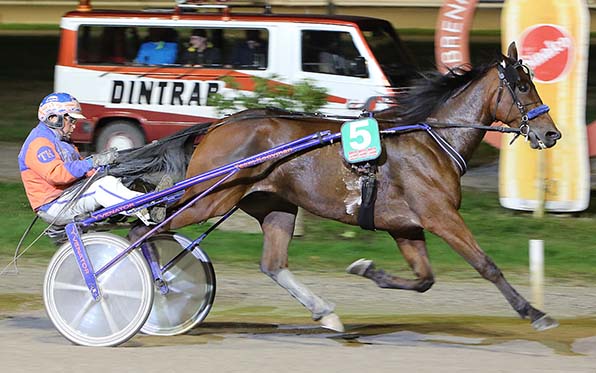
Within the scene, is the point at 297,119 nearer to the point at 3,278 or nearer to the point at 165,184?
the point at 165,184

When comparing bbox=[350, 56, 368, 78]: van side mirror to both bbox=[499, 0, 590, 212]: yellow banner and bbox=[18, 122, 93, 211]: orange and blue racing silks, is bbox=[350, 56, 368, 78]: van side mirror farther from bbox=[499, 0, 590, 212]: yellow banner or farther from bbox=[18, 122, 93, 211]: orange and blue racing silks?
bbox=[18, 122, 93, 211]: orange and blue racing silks

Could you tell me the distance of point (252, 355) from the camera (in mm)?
6574

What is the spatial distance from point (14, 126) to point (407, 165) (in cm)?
1252


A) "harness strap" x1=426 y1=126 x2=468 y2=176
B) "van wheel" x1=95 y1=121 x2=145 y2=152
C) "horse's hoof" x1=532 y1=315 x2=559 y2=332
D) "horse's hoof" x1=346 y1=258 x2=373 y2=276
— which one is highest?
"harness strap" x1=426 y1=126 x2=468 y2=176

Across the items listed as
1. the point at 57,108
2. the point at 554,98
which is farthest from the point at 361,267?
the point at 554,98

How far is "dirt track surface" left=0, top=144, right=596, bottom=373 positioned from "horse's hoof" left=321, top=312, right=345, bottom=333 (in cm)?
7

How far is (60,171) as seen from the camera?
708cm

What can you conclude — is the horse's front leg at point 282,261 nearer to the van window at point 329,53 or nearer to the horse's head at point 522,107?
the horse's head at point 522,107

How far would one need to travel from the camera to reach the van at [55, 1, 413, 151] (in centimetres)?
1377

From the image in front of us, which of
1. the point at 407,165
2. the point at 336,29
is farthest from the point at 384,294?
the point at 336,29

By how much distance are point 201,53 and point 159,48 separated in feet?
1.77

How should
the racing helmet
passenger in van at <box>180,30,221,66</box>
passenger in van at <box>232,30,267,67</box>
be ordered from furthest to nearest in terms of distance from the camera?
1. passenger in van at <box>180,30,221,66</box>
2. passenger in van at <box>232,30,267,67</box>
3. the racing helmet

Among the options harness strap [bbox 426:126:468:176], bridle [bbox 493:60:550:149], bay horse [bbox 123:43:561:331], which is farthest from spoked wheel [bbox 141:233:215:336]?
bridle [bbox 493:60:550:149]

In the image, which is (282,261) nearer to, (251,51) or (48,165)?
(48,165)
